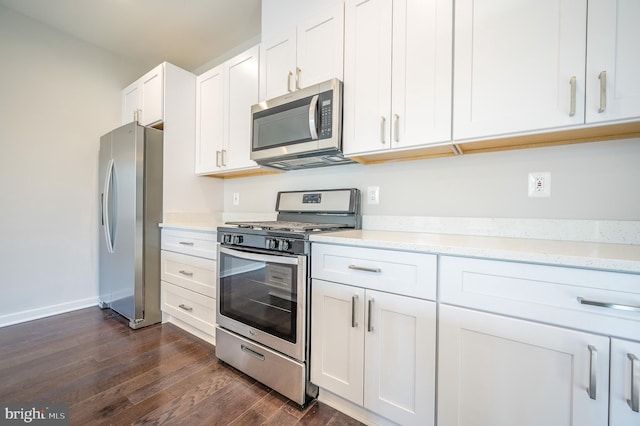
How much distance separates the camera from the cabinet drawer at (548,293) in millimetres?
771

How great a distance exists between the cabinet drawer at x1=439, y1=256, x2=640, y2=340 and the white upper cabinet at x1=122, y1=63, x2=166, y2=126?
2.72 meters

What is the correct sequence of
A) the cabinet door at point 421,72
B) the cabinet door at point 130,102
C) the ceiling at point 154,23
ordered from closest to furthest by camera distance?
1. the cabinet door at point 421,72
2. the ceiling at point 154,23
3. the cabinet door at point 130,102

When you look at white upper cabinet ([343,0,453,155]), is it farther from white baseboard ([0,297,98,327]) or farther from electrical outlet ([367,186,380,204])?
white baseboard ([0,297,98,327])

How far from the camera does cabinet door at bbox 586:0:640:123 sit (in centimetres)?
97

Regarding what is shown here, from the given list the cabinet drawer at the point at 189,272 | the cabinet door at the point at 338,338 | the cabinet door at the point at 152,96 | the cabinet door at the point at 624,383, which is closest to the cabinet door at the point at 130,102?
the cabinet door at the point at 152,96

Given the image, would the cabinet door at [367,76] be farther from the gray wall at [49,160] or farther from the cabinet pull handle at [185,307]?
the gray wall at [49,160]

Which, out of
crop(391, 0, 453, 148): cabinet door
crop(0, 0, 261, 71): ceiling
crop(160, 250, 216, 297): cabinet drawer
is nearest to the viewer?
crop(391, 0, 453, 148): cabinet door

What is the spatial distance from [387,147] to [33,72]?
3.33 meters

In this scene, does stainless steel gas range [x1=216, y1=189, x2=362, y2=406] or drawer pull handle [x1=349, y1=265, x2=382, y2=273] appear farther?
stainless steel gas range [x1=216, y1=189, x2=362, y2=406]

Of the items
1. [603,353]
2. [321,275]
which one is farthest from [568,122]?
[321,275]

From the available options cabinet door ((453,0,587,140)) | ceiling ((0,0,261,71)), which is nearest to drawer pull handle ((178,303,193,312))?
cabinet door ((453,0,587,140))

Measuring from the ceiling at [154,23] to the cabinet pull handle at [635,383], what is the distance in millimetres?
3031

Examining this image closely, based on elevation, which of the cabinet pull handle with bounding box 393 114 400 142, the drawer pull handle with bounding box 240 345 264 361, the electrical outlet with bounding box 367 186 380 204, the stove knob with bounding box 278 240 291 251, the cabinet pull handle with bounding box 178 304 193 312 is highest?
the cabinet pull handle with bounding box 393 114 400 142

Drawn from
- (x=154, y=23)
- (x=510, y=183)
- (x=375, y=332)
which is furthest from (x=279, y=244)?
(x=154, y=23)
